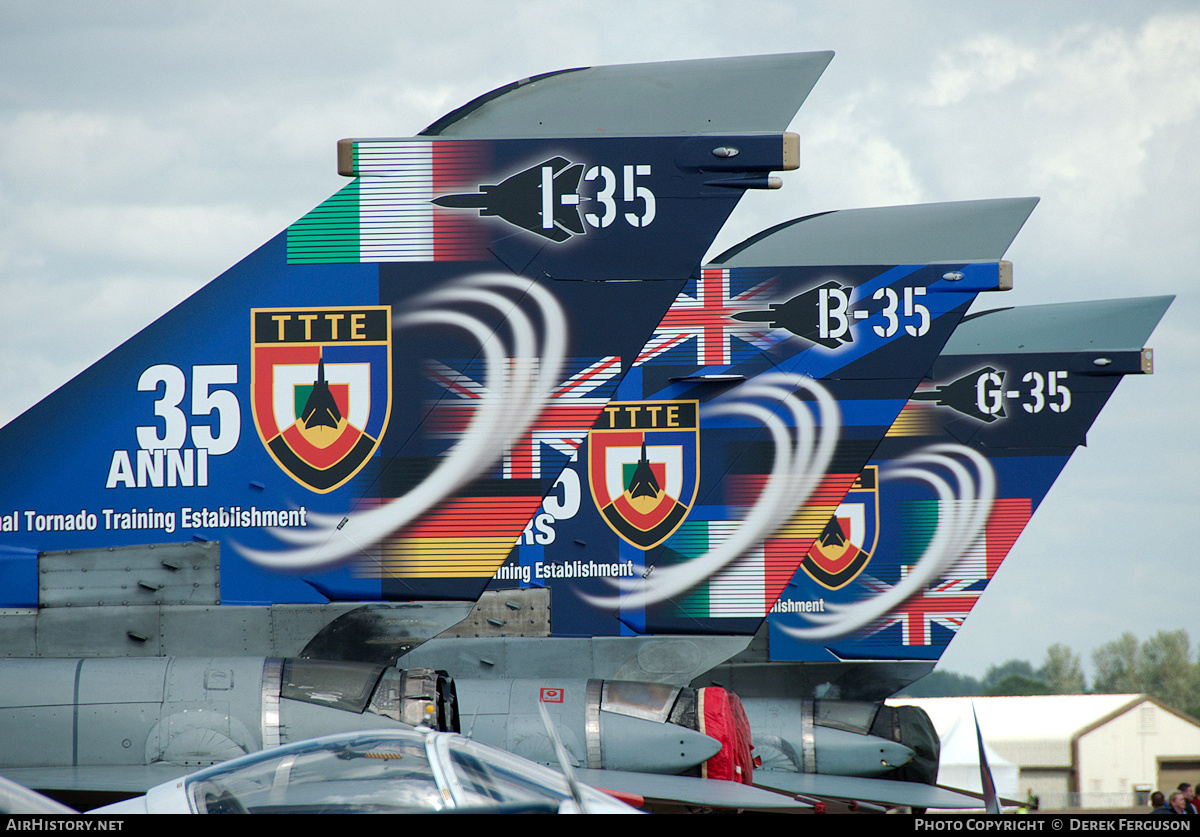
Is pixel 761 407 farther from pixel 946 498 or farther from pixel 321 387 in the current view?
pixel 946 498

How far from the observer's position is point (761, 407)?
10.8m

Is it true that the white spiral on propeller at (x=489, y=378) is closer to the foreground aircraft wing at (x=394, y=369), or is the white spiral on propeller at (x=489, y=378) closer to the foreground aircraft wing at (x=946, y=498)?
the foreground aircraft wing at (x=394, y=369)

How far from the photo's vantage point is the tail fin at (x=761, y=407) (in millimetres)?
10469

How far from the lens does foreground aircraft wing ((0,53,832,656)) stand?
6.66 m

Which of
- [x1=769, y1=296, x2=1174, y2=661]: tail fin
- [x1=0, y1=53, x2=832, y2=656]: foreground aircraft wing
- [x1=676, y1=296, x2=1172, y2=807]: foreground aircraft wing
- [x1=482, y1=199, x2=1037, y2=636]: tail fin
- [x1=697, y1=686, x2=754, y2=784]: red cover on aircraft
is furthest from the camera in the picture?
[x1=769, y1=296, x2=1174, y2=661]: tail fin

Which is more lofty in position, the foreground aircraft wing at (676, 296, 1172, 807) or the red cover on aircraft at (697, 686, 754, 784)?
the foreground aircraft wing at (676, 296, 1172, 807)

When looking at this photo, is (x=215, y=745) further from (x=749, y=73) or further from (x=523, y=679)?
(x=749, y=73)

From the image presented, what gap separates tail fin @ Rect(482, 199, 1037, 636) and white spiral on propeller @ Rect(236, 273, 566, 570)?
2.91m

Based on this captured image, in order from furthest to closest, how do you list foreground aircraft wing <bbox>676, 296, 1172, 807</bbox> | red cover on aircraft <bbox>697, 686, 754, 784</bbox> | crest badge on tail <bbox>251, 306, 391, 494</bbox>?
foreground aircraft wing <bbox>676, 296, 1172, 807</bbox> < red cover on aircraft <bbox>697, 686, 754, 784</bbox> < crest badge on tail <bbox>251, 306, 391, 494</bbox>

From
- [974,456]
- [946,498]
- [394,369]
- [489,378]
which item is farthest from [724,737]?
[974,456]

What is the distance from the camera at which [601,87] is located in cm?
752

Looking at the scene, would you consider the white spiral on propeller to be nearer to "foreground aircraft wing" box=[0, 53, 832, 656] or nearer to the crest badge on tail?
"foreground aircraft wing" box=[0, 53, 832, 656]

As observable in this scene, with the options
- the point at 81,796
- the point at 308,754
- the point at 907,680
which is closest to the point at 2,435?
the point at 81,796

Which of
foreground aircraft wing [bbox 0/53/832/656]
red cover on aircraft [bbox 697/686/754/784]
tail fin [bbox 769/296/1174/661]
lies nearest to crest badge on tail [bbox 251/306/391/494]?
foreground aircraft wing [bbox 0/53/832/656]
